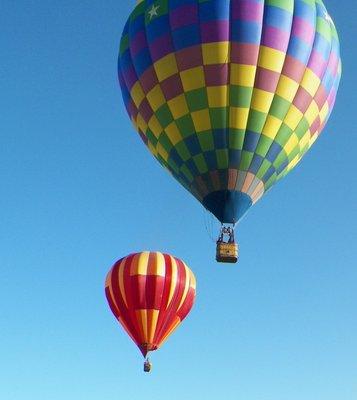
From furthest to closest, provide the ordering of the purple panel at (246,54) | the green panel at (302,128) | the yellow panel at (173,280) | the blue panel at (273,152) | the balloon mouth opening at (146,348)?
1. the yellow panel at (173,280)
2. the balloon mouth opening at (146,348)
3. the green panel at (302,128)
4. the blue panel at (273,152)
5. the purple panel at (246,54)

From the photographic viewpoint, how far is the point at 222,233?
51.8ft

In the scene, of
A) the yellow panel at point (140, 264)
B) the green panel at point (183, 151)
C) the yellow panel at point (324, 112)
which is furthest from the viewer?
the yellow panel at point (140, 264)

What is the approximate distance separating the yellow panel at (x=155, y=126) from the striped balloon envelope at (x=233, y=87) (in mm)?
167

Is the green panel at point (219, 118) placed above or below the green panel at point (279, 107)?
below

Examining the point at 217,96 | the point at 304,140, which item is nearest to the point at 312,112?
the point at 304,140

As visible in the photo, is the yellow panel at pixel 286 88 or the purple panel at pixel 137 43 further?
the purple panel at pixel 137 43

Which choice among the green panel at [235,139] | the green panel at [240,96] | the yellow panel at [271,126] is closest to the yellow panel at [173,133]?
the green panel at [235,139]

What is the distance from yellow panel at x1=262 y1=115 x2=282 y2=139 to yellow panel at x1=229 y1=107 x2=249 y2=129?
577 millimetres

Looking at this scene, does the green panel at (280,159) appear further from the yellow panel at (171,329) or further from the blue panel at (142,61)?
the yellow panel at (171,329)

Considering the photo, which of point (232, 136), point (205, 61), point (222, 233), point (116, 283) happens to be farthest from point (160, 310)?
point (205, 61)

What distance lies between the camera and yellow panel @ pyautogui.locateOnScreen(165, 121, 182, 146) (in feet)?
54.0

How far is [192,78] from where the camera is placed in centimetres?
1608

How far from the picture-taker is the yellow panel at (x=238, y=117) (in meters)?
15.9

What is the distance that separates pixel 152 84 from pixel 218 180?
318 cm
